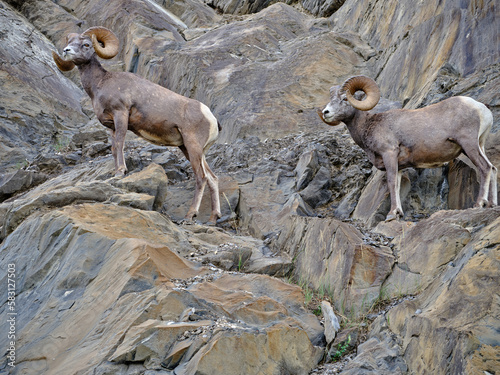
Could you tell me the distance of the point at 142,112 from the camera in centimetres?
875

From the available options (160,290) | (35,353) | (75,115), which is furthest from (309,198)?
(75,115)

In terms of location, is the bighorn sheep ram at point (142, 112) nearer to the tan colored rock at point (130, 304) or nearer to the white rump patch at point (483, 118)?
the tan colored rock at point (130, 304)

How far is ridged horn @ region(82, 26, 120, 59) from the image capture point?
355 inches

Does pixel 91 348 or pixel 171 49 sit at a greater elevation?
pixel 171 49

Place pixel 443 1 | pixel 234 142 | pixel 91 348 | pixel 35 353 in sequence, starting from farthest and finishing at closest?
pixel 234 142, pixel 443 1, pixel 35 353, pixel 91 348

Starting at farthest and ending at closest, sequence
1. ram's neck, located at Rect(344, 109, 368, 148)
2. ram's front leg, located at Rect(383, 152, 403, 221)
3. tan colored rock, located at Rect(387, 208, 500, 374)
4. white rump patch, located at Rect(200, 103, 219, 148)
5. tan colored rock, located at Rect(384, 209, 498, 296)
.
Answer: white rump patch, located at Rect(200, 103, 219, 148) < ram's neck, located at Rect(344, 109, 368, 148) < ram's front leg, located at Rect(383, 152, 403, 221) < tan colored rock, located at Rect(384, 209, 498, 296) < tan colored rock, located at Rect(387, 208, 500, 374)

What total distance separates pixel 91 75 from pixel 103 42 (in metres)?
0.76

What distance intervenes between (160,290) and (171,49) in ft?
43.3

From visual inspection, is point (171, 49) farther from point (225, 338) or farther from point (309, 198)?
point (225, 338)

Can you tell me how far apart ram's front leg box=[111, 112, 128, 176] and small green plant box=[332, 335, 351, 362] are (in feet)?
15.7

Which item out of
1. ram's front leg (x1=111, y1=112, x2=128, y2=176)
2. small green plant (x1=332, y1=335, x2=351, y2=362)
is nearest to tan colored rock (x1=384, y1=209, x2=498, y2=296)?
small green plant (x1=332, y1=335, x2=351, y2=362)

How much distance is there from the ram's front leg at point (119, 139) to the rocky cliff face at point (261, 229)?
503mm

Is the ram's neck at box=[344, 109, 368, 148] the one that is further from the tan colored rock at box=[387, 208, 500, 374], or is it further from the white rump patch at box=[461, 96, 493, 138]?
the tan colored rock at box=[387, 208, 500, 374]

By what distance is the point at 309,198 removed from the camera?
353 inches
